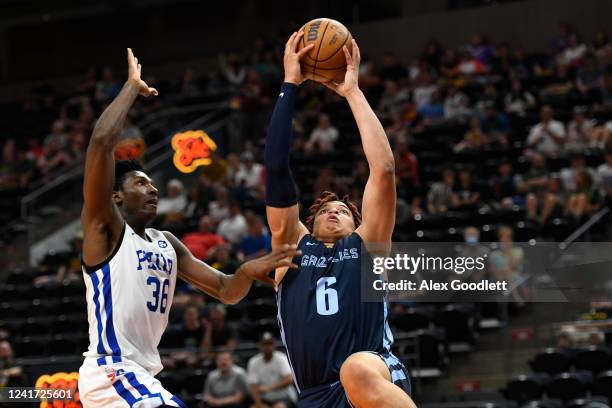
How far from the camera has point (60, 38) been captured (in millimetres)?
29078

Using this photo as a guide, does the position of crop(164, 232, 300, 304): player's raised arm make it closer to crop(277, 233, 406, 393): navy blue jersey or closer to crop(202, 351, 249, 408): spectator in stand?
crop(277, 233, 406, 393): navy blue jersey

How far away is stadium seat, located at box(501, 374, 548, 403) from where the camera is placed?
11453mm

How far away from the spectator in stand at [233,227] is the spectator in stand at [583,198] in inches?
187

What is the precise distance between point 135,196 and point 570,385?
6494 millimetres

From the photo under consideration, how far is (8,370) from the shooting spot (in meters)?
12.1

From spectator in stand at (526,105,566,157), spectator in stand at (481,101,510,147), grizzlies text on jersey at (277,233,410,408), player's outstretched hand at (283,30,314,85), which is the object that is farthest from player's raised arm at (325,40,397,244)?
spectator in stand at (481,101,510,147)

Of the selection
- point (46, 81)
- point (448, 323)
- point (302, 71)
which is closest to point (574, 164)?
point (448, 323)

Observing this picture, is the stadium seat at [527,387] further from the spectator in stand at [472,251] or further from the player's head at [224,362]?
the player's head at [224,362]

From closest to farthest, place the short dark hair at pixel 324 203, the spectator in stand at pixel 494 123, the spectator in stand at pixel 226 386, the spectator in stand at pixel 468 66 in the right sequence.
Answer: the short dark hair at pixel 324 203, the spectator in stand at pixel 226 386, the spectator in stand at pixel 494 123, the spectator in stand at pixel 468 66

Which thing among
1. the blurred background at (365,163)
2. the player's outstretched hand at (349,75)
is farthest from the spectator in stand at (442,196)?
the player's outstretched hand at (349,75)

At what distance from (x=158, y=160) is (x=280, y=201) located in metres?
13.3

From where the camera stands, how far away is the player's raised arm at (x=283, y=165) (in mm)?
5914

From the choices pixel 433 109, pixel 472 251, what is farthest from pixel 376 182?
pixel 433 109

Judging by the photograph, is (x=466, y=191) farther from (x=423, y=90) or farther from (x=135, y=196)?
(x=135, y=196)
